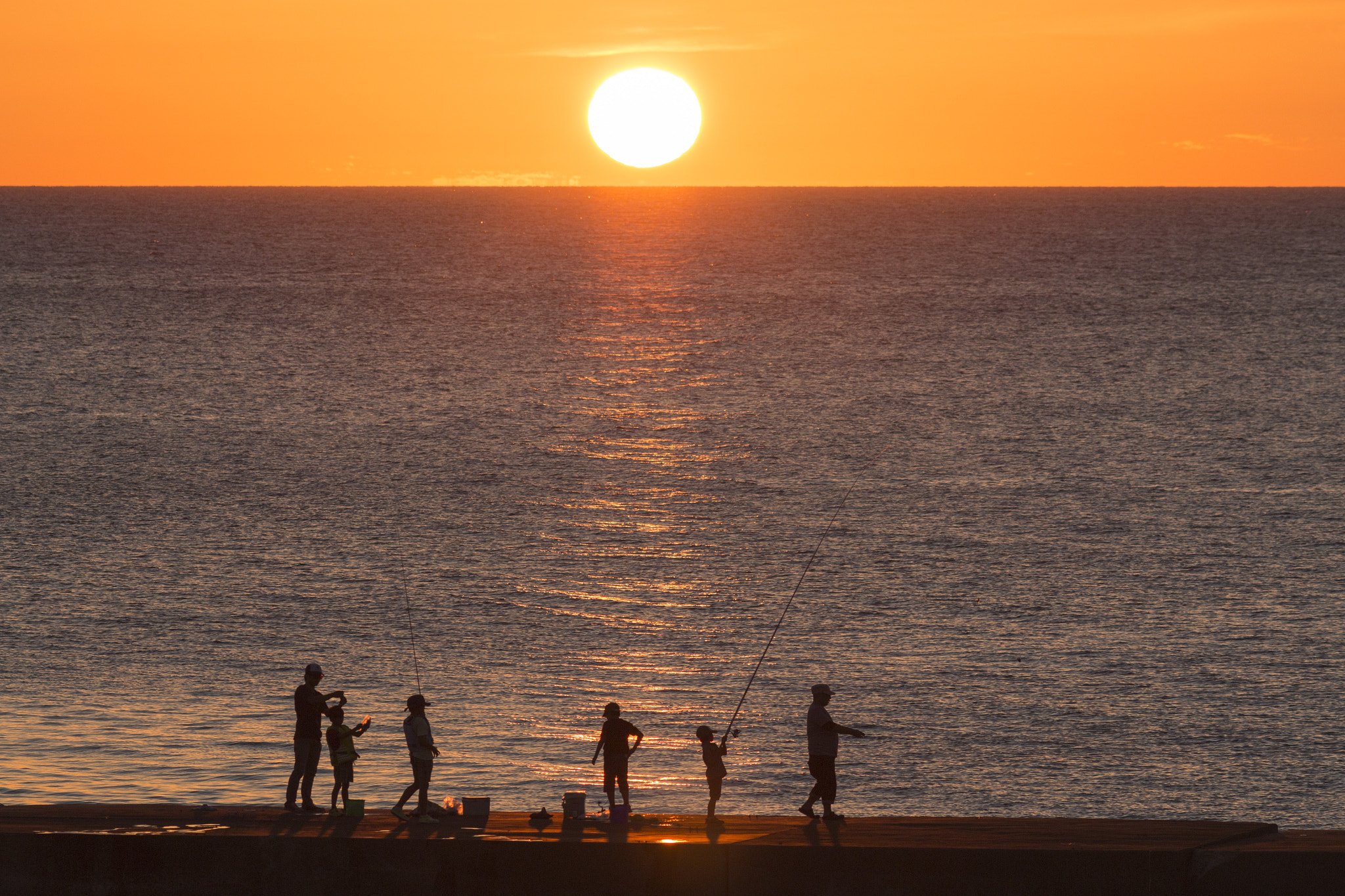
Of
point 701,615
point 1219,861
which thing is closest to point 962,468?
point 701,615

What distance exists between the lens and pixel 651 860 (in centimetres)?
1415

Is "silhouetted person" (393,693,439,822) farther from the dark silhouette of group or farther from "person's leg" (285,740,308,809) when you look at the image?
"person's leg" (285,740,308,809)

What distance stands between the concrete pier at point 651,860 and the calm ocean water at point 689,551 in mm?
11063

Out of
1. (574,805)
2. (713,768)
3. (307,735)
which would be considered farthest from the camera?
(307,735)

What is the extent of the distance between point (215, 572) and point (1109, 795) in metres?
28.7

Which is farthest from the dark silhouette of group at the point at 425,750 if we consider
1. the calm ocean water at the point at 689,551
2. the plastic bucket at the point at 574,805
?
the calm ocean water at the point at 689,551

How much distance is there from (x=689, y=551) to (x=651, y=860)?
36579 millimetres

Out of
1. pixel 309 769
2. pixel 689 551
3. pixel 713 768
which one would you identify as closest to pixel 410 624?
pixel 689 551

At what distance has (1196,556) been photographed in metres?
50.1

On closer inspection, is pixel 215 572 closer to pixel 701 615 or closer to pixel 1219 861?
pixel 701 615

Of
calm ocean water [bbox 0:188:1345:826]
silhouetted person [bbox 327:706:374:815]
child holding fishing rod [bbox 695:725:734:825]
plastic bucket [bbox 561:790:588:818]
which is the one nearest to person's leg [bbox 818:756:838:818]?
child holding fishing rod [bbox 695:725:734:825]

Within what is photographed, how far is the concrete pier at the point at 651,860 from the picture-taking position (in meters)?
13.8

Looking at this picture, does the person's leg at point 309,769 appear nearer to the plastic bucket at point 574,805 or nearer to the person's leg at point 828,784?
the plastic bucket at point 574,805

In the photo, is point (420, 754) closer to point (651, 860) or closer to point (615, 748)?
point (615, 748)
